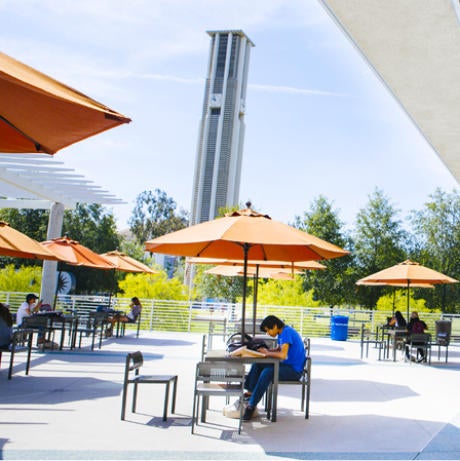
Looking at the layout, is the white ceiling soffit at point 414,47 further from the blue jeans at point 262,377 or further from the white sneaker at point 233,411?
the white sneaker at point 233,411

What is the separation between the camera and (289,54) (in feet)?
81.1

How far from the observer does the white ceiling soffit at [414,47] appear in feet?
13.6

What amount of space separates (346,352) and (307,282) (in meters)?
17.5

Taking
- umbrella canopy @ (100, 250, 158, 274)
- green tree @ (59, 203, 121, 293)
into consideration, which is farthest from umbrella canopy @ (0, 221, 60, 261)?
green tree @ (59, 203, 121, 293)

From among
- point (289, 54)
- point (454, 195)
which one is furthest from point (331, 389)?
point (454, 195)

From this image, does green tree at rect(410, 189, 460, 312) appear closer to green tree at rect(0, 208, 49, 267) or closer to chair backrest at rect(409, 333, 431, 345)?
chair backrest at rect(409, 333, 431, 345)

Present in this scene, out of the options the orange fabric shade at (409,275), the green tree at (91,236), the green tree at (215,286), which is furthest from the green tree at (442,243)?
the green tree at (91,236)

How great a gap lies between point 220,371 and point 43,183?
11.4m

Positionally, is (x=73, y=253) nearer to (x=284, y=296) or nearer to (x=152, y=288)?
(x=152, y=288)

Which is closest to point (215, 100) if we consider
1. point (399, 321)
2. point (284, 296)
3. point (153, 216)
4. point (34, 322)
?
point (153, 216)

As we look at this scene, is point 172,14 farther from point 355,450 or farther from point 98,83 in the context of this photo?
point 355,450

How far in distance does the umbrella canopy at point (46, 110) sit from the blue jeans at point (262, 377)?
9.98 feet

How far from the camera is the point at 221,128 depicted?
3376 inches

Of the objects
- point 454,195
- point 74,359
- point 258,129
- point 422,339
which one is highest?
point 258,129
